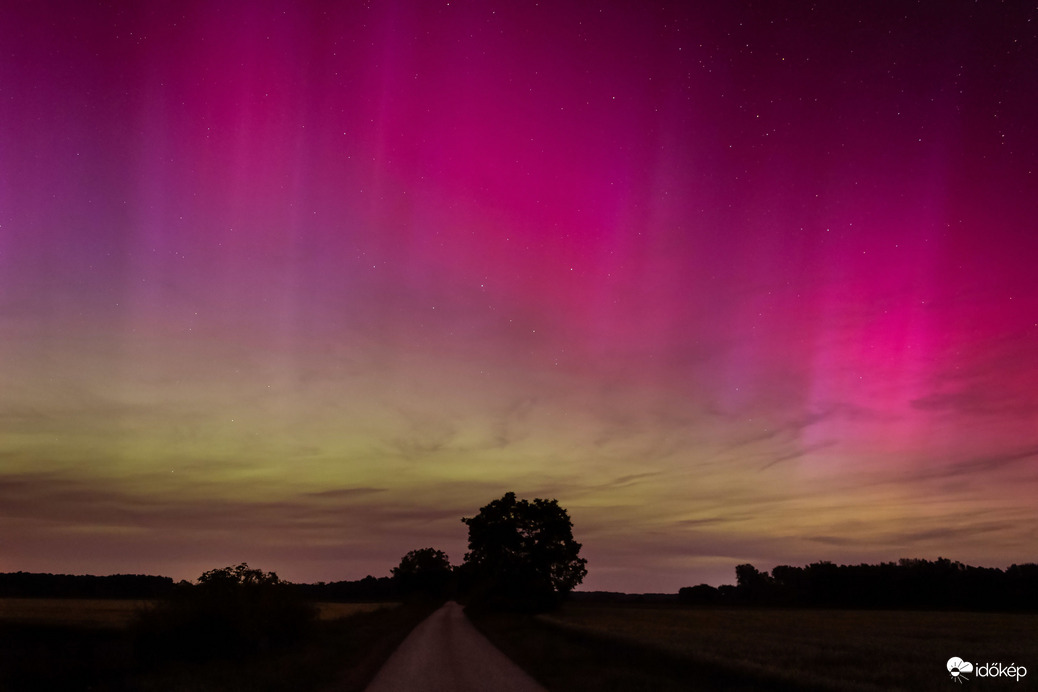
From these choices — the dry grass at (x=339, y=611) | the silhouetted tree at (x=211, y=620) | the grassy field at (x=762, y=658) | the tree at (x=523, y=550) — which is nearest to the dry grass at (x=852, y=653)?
the grassy field at (x=762, y=658)

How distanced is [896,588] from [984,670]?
94238mm

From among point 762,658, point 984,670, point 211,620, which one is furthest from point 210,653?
point 984,670

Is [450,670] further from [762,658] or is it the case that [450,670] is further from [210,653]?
[210,653]

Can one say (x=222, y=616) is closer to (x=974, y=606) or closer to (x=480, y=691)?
(x=480, y=691)

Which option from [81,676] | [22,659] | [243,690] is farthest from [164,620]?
[243,690]

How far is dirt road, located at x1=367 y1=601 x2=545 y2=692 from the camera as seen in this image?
59.6ft

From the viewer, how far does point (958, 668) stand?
79.1ft

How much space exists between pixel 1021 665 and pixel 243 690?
81.6 ft

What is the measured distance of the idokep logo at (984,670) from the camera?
22.3m

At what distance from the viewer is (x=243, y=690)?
1725cm

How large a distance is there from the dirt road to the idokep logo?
12.8m

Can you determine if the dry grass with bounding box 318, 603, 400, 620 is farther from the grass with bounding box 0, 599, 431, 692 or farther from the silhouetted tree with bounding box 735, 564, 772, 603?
the silhouetted tree with bounding box 735, 564, 772, 603

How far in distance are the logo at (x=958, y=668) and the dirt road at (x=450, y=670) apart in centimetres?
1245

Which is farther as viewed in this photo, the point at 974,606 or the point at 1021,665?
the point at 974,606
